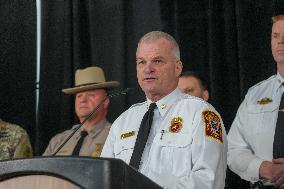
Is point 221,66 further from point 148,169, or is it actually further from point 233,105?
point 148,169

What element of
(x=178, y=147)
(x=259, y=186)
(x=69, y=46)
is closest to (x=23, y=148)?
(x=69, y=46)

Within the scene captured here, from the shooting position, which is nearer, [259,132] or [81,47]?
[259,132]

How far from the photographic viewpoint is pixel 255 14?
383 cm

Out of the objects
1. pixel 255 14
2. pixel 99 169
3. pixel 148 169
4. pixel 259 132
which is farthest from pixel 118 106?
pixel 99 169

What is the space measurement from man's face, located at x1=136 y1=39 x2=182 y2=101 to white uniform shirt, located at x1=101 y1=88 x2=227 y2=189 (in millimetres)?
49

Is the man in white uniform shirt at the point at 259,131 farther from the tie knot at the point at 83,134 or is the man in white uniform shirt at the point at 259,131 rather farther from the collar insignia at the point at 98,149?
the tie knot at the point at 83,134

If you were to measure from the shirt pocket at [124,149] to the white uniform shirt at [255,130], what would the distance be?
725 millimetres

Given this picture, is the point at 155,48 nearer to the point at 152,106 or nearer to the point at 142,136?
the point at 152,106

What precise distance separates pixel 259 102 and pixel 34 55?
1978 mm

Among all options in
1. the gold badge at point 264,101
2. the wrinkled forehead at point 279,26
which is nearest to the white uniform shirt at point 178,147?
the gold badge at point 264,101

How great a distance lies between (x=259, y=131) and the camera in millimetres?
3072

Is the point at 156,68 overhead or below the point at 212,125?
overhead

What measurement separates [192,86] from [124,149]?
128cm

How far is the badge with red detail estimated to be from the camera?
2.36 m
